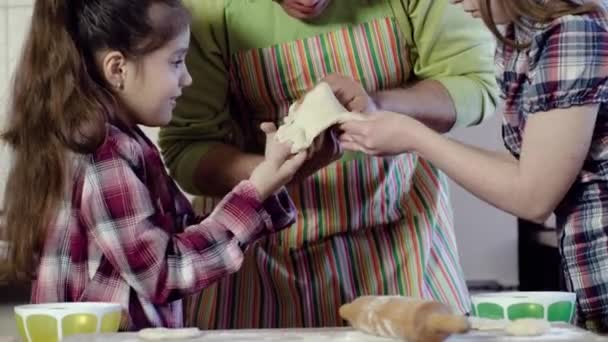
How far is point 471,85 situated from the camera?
4.51ft

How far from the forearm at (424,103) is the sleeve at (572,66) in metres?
0.32

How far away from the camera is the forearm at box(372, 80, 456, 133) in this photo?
1.32 metres

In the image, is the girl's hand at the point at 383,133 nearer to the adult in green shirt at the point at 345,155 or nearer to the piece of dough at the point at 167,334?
the adult in green shirt at the point at 345,155

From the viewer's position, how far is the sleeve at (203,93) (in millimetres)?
1383

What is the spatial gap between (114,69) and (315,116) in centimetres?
26

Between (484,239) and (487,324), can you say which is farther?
(484,239)

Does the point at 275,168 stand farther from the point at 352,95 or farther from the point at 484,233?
the point at 484,233

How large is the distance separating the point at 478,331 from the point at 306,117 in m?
0.48

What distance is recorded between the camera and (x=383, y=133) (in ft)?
3.87

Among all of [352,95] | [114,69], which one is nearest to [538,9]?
[352,95]

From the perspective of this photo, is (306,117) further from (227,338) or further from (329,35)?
(227,338)

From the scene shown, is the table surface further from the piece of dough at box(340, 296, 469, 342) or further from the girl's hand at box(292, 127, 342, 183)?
the girl's hand at box(292, 127, 342, 183)

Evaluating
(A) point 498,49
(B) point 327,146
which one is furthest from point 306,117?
(A) point 498,49

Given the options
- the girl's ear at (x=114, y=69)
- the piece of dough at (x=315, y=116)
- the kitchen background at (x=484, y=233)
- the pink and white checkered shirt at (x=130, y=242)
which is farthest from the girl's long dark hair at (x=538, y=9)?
the kitchen background at (x=484, y=233)
